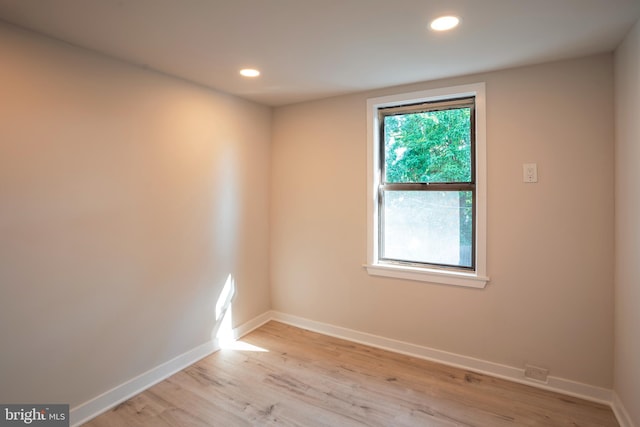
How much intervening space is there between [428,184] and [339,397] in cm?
183

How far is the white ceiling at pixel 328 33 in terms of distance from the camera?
163 cm

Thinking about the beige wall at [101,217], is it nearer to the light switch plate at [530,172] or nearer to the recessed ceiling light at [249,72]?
the recessed ceiling light at [249,72]

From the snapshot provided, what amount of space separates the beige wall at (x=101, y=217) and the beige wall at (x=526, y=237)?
1199 mm

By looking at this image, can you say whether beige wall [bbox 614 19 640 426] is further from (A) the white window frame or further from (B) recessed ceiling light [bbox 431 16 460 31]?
(B) recessed ceiling light [bbox 431 16 460 31]

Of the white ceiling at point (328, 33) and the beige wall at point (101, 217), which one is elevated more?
the white ceiling at point (328, 33)

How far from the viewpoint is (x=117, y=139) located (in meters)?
2.26

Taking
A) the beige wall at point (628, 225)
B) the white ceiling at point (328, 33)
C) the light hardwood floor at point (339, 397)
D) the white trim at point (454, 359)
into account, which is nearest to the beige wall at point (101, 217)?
the white ceiling at point (328, 33)

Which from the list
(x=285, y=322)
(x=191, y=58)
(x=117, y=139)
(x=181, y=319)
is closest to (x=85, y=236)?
(x=117, y=139)

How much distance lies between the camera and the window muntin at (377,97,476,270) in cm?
273

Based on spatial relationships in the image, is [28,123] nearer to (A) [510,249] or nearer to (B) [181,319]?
(B) [181,319]

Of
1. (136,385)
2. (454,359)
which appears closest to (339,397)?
(454,359)

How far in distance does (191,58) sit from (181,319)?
6.56 ft

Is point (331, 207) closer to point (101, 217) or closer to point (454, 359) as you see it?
point (454, 359)

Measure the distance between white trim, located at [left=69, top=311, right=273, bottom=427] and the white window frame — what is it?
1.64 meters
